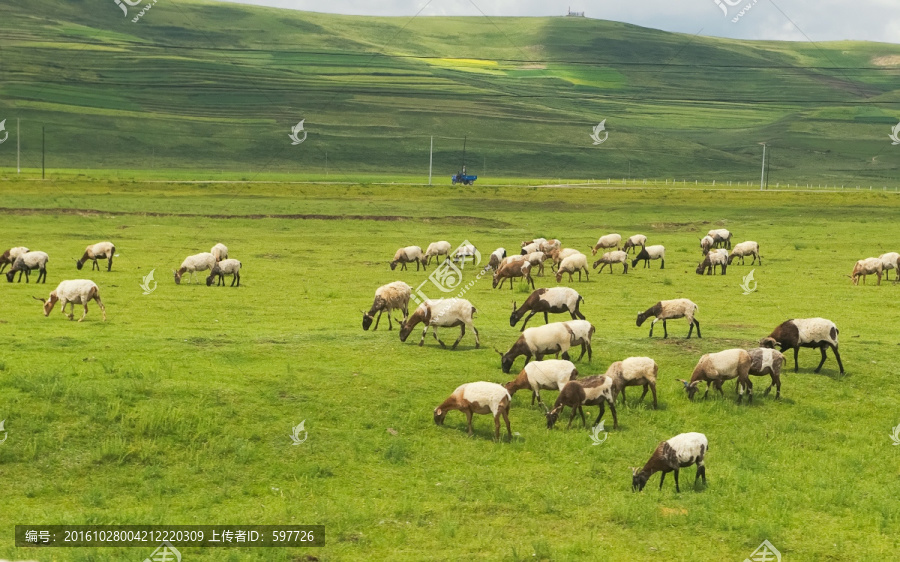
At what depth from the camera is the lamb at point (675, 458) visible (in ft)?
54.6

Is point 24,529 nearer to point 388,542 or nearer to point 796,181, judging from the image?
point 388,542

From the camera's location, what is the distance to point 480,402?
62.4ft

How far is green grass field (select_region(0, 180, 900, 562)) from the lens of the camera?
15.2 m

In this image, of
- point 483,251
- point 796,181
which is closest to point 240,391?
point 483,251

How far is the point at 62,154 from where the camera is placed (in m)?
162

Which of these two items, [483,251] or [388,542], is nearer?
[388,542]

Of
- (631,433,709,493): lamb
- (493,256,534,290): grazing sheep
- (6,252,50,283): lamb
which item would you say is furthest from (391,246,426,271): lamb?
(631,433,709,493): lamb

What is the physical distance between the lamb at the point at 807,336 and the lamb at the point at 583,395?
5988mm

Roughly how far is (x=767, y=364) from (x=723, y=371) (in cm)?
106

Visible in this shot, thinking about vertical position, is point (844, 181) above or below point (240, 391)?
above

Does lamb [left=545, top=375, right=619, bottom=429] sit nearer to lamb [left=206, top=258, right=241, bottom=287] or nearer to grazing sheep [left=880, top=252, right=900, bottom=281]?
lamb [left=206, top=258, right=241, bottom=287]

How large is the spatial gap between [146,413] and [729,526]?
11.3m

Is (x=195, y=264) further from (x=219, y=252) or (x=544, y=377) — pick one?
(x=544, y=377)

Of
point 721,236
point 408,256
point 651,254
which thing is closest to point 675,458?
point 408,256
